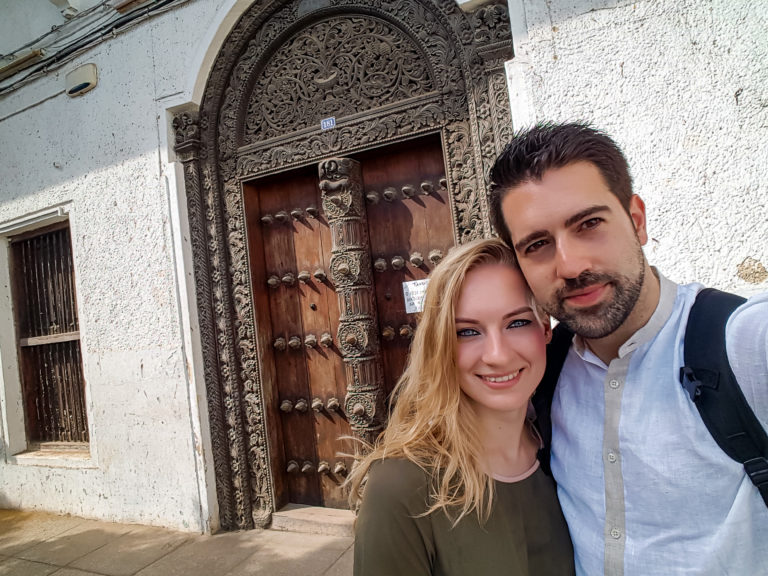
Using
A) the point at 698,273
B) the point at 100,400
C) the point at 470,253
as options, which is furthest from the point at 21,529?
the point at 698,273

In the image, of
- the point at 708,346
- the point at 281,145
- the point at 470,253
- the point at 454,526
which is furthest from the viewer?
the point at 281,145

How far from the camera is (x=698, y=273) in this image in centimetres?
180

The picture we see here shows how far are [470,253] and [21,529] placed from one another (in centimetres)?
422

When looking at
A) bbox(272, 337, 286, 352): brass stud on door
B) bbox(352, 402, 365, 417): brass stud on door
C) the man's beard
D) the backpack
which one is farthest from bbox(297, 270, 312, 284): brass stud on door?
the backpack

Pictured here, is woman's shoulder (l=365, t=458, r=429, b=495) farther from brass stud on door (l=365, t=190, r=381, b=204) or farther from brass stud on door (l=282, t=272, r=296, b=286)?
brass stud on door (l=282, t=272, r=296, b=286)

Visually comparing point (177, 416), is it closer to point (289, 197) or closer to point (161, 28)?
point (289, 197)

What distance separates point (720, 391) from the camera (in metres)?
0.81

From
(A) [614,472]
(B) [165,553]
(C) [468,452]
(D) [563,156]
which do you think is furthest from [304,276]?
(A) [614,472]

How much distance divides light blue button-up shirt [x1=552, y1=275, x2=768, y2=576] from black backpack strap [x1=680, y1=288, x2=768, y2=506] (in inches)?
0.8

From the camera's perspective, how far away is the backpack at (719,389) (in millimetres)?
772

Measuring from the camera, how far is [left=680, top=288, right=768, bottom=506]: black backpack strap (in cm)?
77

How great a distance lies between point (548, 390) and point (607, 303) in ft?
1.20

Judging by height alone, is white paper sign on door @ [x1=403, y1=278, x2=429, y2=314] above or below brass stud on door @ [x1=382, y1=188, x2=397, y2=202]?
below

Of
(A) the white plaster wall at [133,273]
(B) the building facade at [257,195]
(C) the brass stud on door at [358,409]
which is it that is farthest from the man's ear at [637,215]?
(A) the white plaster wall at [133,273]
